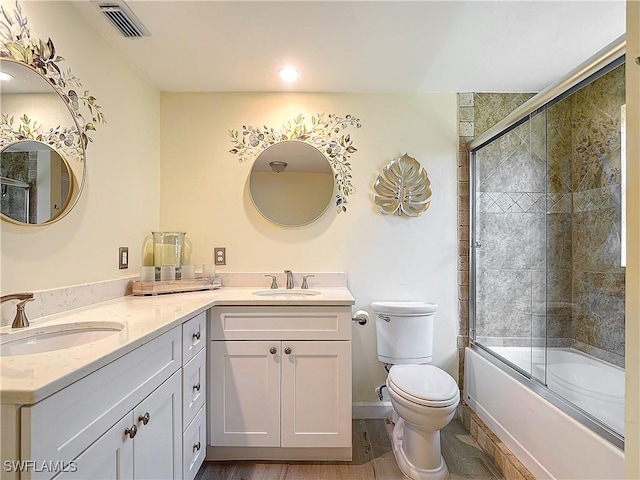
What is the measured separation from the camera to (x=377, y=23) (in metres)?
1.70

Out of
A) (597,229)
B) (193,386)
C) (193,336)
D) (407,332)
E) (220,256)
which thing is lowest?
(193,386)

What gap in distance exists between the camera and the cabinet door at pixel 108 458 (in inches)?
34.7

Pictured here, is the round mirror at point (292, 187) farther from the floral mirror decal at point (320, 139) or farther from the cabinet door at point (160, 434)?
the cabinet door at point (160, 434)

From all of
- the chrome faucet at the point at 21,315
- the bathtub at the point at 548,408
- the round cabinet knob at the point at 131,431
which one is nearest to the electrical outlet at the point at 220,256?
the chrome faucet at the point at 21,315

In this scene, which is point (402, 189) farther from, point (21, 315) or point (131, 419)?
Result: point (21, 315)

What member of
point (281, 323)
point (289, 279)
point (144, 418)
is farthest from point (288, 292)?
point (144, 418)

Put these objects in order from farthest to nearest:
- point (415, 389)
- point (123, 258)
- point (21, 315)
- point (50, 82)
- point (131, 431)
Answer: point (123, 258), point (415, 389), point (50, 82), point (21, 315), point (131, 431)

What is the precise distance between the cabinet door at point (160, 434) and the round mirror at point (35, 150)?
806mm

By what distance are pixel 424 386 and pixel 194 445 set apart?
110 cm

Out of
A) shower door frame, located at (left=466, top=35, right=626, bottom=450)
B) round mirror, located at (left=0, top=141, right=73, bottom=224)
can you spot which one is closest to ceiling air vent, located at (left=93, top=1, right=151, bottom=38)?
round mirror, located at (left=0, top=141, right=73, bottom=224)

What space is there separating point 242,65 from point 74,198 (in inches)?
45.0

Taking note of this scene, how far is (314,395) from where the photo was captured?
74.2 inches

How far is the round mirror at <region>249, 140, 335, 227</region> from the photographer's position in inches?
97.3

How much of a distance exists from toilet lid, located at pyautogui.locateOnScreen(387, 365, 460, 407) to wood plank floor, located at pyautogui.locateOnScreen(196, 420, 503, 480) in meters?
0.44
